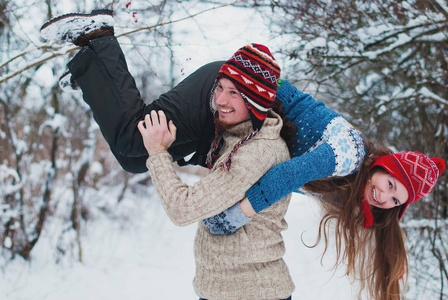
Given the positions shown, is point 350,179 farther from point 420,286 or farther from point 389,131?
point 389,131

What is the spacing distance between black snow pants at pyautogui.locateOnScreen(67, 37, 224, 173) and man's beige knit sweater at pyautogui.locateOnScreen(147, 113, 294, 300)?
15 cm

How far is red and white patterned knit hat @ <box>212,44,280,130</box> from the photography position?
150 centimetres

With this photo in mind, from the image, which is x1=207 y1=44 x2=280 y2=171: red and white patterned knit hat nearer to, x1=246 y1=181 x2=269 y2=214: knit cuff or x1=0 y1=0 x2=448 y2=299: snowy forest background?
x1=246 y1=181 x2=269 y2=214: knit cuff

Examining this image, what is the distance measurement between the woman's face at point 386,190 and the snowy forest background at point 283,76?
1438mm

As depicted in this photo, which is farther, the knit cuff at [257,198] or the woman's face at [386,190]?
the woman's face at [386,190]

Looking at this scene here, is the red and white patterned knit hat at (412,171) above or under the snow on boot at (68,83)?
under

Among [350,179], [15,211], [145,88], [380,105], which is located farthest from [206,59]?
[145,88]

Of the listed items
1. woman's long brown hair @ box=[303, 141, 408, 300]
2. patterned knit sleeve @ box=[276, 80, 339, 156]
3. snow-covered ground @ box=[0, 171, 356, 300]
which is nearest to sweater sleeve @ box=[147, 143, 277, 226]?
patterned knit sleeve @ box=[276, 80, 339, 156]

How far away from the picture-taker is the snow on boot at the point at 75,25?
140 centimetres

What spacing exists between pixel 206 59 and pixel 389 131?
10.4 feet

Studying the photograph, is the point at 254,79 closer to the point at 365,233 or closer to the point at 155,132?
the point at 155,132

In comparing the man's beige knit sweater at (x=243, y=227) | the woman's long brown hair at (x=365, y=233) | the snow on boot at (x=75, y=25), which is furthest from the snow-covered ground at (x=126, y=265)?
the snow on boot at (x=75, y=25)

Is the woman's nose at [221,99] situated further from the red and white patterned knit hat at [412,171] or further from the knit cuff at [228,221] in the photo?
the red and white patterned knit hat at [412,171]

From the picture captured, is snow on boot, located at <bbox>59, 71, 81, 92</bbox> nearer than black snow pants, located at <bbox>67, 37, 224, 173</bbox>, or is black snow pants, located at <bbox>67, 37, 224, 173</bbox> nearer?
black snow pants, located at <bbox>67, 37, 224, 173</bbox>
